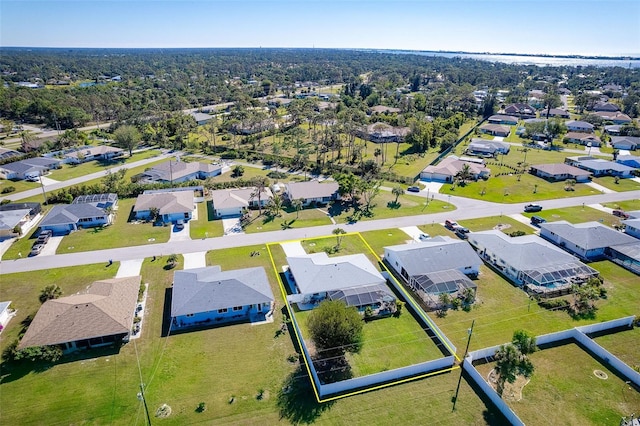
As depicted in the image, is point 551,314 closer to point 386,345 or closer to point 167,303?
point 386,345

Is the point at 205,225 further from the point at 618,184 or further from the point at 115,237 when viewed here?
the point at 618,184

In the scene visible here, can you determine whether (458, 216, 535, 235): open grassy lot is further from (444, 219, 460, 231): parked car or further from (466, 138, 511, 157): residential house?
(466, 138, 511, 157): residential house

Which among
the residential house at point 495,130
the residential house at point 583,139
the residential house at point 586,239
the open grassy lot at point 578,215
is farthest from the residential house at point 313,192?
the residential house at point 583,139

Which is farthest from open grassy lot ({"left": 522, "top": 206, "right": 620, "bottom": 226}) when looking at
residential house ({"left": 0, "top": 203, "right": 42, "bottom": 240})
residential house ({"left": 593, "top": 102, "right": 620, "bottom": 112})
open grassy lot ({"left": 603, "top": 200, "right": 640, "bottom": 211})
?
residential house ({"left": 593, "top": 102, "right": 620, "bottom": 112})

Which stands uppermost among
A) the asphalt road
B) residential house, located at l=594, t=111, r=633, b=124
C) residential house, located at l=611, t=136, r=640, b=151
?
residential house, located at l=594, t=111, r=633, b=124

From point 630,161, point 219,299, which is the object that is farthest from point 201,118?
point 630,161
